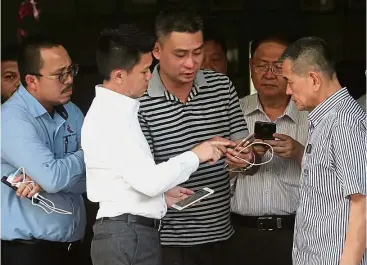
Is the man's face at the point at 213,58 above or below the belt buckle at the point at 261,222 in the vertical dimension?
above

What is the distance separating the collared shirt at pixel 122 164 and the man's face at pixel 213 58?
125 cm

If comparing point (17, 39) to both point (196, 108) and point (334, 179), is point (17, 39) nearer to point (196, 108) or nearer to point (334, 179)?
point (196, 108)

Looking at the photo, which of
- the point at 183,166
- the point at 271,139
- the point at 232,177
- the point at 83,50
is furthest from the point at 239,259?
the point at 83,50

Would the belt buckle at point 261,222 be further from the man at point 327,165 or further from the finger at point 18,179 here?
the finger at point 18,179

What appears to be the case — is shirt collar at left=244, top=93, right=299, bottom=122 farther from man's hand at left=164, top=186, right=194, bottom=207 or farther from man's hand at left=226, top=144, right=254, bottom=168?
man's hand at left=164, top=186, right=194, bottom=207

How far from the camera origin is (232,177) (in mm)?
3023

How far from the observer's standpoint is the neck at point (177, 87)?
267 centimetres

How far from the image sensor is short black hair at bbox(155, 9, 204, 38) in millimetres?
2590

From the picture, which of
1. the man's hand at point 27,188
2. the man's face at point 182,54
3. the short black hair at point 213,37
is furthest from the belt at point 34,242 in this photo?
the short black hair at point 213,37

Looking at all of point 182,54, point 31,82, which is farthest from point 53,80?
point 182,54

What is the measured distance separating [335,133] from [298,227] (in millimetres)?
388

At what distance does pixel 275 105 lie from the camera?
300cm

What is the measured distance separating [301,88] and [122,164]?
65 centimetres

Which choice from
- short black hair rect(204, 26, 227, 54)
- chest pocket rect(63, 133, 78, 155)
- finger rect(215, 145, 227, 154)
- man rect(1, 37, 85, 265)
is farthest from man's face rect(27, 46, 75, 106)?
short black hair rect(204, 26, 227, 54)
